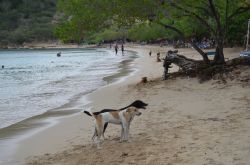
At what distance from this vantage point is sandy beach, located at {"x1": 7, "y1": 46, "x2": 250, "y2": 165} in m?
7.91

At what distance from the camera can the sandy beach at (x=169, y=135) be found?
791cm

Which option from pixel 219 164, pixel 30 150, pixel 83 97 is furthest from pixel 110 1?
pixel 219 164

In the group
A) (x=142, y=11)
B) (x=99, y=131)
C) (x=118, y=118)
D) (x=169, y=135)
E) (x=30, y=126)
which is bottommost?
(x=30, y=126)

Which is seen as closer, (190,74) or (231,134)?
(231,134)

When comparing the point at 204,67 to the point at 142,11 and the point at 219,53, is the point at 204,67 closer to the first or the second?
the point at 219,53

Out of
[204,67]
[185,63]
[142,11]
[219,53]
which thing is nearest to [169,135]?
[204,67]

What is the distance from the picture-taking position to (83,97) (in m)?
19.2

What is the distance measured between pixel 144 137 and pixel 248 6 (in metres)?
11.4

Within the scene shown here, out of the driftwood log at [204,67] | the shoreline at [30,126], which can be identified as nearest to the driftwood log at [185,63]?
the driftwood log at [204,67]

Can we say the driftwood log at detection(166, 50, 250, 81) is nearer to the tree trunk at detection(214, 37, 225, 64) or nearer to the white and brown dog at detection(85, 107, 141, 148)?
the tree trunk at detection(214, 37, 225, 64)

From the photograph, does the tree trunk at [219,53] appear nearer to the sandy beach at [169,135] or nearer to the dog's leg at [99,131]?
the sandy beach at [169,135]

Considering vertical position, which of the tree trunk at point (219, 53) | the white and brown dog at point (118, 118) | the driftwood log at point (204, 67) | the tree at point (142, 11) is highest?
the tree at point (142, 11)

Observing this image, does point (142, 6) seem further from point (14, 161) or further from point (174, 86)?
point (14, 161)

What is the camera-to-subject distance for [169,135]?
31.2 ft
